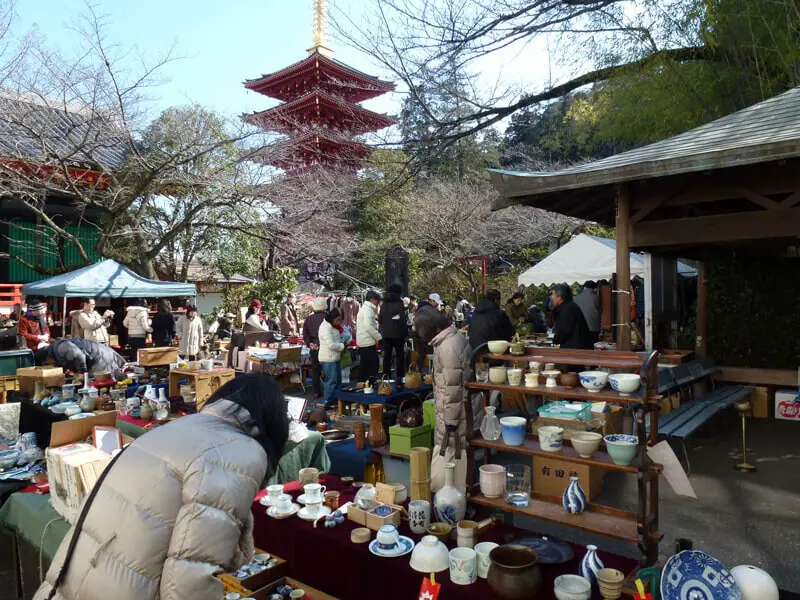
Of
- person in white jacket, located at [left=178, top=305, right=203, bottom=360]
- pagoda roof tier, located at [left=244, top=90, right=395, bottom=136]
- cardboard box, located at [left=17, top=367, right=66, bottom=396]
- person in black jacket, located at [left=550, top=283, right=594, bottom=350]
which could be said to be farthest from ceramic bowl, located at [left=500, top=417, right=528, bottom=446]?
pagoda roof tier, located at [left=244, top=90, right=395, bottom=136]

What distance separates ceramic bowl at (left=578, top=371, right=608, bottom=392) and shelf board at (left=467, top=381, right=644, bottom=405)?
25 mm

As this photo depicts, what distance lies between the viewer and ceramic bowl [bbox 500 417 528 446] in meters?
2.81

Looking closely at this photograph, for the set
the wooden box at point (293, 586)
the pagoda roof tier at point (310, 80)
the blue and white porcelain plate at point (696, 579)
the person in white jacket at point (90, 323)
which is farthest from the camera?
the pagoda roof tier at point (310, 80)

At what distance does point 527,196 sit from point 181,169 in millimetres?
8671

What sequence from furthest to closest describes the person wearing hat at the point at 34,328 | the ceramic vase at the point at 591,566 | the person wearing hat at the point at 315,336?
the person wearing hat at the point at 34,328, the person wearing hat at the point at 315,336, the ceramic vase at the point at 591,566

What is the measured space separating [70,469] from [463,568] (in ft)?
6.65

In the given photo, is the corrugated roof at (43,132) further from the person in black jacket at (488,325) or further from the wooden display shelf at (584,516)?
the wooden display shelf at (584,516)

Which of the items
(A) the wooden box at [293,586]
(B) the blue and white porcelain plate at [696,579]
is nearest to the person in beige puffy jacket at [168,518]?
(A) the wooden box at [293,586]

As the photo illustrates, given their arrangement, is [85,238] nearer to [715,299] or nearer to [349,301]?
[349,301]

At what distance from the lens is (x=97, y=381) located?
6.27m

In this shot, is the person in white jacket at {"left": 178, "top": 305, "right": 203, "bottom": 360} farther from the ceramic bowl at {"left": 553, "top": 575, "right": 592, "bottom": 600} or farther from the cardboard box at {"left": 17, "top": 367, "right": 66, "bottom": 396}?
the ceramic bowl at {"left": 553, "top": 575, "right": 592, "bottom": 600}

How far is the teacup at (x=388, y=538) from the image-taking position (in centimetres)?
231

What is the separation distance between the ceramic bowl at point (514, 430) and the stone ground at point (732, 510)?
1309 millimetres

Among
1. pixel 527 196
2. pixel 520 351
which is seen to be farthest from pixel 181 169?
pixel 520 351
